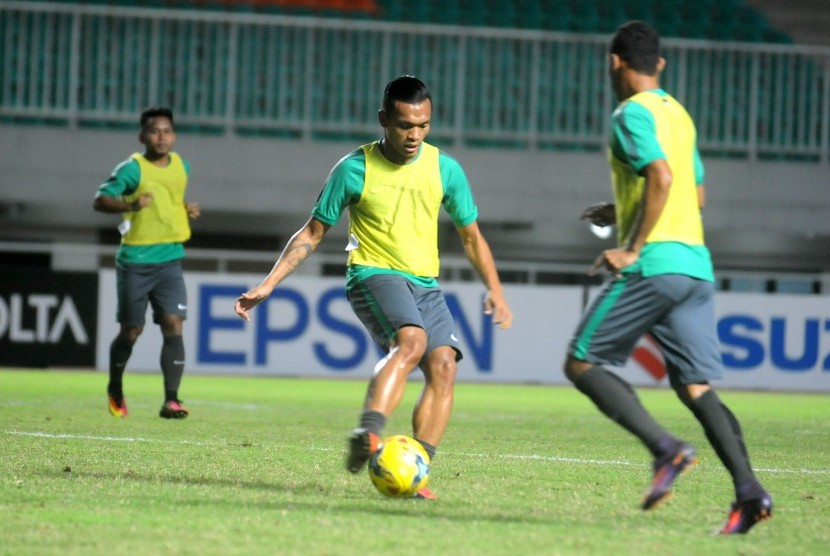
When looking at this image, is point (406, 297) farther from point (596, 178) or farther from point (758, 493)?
point (596, 178)

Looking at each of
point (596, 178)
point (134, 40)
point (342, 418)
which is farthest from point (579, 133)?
point (342, 418)

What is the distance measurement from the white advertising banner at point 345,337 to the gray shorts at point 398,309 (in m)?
9.85

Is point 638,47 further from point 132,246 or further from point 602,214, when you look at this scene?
point 132,246

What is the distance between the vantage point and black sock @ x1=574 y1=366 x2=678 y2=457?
4.98 meters

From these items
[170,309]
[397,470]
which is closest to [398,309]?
[397,470]

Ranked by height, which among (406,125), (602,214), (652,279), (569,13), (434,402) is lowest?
(434,402)

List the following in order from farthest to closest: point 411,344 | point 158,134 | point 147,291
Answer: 1. point 147,291
2. point 158,134
3. point 411,344

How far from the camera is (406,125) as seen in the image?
5.85 m

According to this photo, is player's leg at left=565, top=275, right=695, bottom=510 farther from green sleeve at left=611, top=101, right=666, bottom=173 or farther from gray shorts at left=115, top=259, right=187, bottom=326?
gray shorts at left=115, top=259, right=187, bottom=326

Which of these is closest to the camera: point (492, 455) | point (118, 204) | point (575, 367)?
point (575, 367)

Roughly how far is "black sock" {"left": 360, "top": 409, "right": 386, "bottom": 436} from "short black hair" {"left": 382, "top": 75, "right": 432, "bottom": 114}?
4.01 ft

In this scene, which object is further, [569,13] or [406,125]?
[569,13]

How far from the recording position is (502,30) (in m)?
19.0

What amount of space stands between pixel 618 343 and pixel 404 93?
1.45 metres
